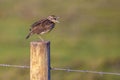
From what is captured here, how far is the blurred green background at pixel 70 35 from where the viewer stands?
14281 millimetres

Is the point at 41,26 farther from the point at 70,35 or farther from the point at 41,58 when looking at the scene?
the point at 70,35

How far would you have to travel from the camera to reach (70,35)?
1791cm

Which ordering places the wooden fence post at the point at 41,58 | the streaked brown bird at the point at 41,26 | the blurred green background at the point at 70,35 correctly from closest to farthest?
1. the wooden fence post at the point at 41,58
2. the streaked brown bird at the point at 41,26
3. the blurred green background at the point at 70,35

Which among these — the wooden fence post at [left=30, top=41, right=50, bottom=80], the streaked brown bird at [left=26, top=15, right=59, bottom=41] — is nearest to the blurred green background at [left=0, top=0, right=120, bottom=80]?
the streaked brown bird at [left=26, top=15, right=59, bottom=41]

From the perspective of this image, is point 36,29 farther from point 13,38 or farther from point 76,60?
point 13,38

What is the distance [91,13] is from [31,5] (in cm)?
203

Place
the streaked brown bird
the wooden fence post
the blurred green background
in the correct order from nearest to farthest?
1. the wooden fence post
2. the streaked brown bird
3. the blurred green background

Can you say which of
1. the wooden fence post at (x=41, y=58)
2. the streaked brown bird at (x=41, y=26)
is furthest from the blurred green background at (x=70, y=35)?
the wooden fence post at (x=41, y=58)

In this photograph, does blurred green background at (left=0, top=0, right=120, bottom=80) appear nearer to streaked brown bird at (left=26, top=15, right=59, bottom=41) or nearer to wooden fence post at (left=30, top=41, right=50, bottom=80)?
streaked brown bird at (left=26, top=15, right=59, bottom=41)

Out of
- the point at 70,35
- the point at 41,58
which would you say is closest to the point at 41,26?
the point at 41,58

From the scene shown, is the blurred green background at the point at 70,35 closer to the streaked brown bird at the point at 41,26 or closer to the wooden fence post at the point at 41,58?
the streaked brown bird at the point at 41,26


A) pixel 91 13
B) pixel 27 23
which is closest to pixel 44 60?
pixel 27 23

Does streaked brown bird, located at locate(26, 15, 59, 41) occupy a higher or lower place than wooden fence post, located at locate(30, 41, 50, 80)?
higher

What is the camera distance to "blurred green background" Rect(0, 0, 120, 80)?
14.3 m
